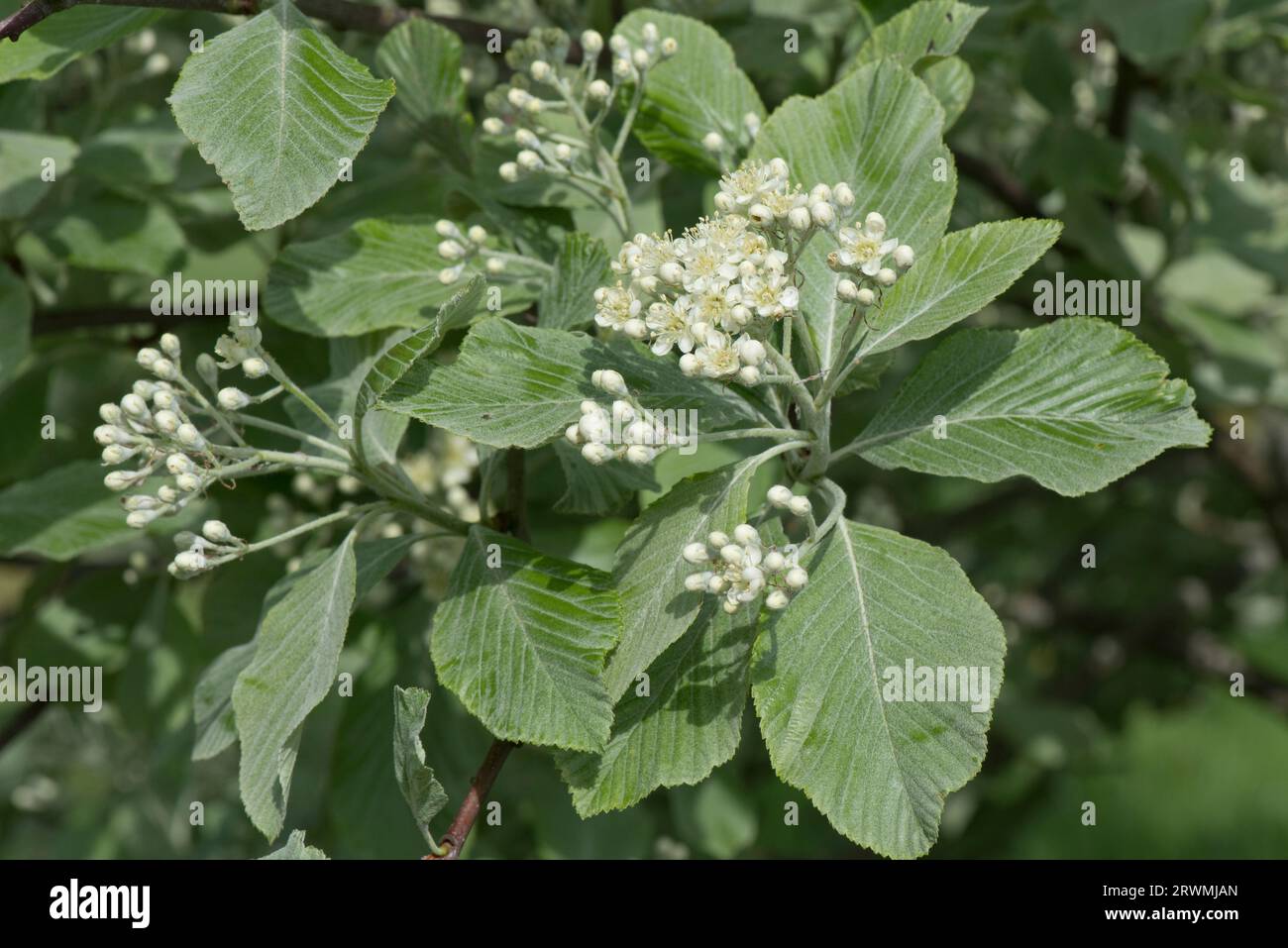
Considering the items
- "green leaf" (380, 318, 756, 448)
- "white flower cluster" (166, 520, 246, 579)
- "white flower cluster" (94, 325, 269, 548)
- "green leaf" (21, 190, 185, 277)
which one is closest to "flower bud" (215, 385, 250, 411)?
"white flower cluster" (94, 325, 269, 548)

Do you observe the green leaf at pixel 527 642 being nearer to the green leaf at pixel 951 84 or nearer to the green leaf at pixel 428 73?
the green leaf at pixel 428 73

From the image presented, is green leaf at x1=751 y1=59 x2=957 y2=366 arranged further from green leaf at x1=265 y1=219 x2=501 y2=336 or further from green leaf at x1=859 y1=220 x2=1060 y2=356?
green leaf at x1=265 y1=219 x2=501 y2=336

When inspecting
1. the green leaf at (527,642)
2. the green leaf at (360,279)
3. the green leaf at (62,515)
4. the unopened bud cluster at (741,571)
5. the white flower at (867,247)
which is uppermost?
the green leaf at (360,279)

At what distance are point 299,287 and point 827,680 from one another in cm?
115

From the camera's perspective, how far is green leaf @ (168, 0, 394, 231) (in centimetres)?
178

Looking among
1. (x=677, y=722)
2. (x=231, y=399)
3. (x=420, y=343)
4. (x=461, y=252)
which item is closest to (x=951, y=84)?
(x=461, y=252)

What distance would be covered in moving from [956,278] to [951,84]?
63 cm

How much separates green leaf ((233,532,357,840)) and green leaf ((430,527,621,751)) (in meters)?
0.16

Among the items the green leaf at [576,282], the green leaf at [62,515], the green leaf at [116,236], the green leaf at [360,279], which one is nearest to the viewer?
the green leaf at [576,282]

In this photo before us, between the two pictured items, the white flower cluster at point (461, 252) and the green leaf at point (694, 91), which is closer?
the white flower cluster at point (461, 252)

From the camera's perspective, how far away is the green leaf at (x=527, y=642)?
1.81 meters

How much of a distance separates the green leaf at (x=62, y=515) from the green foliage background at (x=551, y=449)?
0.7 inches

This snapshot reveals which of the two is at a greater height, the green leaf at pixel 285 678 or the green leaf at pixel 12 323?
the green leaf at pixel 12 323

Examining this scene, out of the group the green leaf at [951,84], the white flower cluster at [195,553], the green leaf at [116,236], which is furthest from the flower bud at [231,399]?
the green leaf at [951,84]
